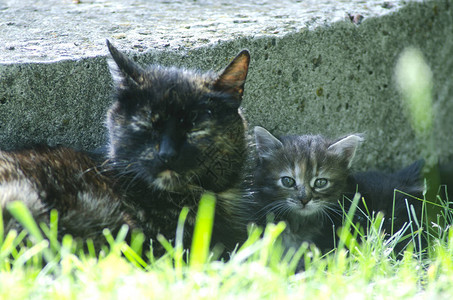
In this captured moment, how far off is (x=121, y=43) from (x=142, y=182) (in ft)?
3.37

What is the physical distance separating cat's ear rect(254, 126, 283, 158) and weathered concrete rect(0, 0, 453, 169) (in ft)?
0.69

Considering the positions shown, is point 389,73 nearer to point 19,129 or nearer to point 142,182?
point 142,182

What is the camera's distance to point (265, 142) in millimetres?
3799

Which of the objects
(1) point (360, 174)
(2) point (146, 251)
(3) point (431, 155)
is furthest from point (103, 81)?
(3) point (431, 155)

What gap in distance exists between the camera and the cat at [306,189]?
3672mm

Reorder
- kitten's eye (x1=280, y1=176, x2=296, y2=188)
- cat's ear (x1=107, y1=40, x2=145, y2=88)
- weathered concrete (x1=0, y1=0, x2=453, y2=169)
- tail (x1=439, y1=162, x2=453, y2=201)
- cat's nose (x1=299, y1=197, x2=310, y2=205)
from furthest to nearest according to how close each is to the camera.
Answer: tail (x1=439, y1=162, x2=453, y2=201), kitten's eye (x1=280, y1=176, x2=296, y2=188), cat's nose (x1=299, y1=197, x2=310, y2=205), weathered concrete (x1=0, y1=0, x2=453, y2=169), cat's ear (x1=107, y1=40, x2=145, y2=88)

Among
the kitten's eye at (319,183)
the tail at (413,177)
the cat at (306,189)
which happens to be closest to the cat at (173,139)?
the cat at (306,189)

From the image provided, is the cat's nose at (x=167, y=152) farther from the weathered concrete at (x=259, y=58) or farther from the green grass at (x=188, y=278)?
the weathered concrete at (x=259, y=58)

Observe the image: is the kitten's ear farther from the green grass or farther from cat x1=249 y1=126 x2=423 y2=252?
the green grass

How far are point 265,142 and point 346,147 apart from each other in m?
0.50

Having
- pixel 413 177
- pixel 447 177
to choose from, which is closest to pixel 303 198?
pixel 413 177

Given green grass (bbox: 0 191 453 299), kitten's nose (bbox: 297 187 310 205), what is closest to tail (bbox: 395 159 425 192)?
kitten's nose (bbox: 297 187 310 205)

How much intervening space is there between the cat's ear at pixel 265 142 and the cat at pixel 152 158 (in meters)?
0.48

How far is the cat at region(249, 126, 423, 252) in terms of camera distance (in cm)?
367
